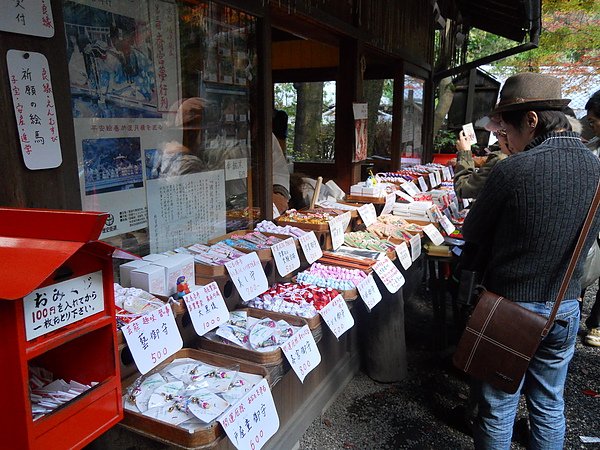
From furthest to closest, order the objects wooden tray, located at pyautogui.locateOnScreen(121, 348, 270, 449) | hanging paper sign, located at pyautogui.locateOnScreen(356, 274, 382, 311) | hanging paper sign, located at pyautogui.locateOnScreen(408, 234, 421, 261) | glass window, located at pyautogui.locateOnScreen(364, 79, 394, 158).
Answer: glass window, located at pyautogui.locateOnScreen(364, 79, 394, 158) < hanging paper sign, located at pyautogui.locateOnScreen(408, 234, 421, 261) < hanging paper sign, located at pyautogui.locateOnScreen(356, 274, 382, 311) < wooden tray, located at pyautogui.locateOnScreen(121, 348, 270, 449)

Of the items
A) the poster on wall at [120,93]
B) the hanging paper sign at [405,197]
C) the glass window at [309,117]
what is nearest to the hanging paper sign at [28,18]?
the poster on wall at [120,93]

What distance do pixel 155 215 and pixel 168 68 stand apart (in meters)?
0.80

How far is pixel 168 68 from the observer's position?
2.57 metres

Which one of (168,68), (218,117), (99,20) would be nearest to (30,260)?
(99,20)

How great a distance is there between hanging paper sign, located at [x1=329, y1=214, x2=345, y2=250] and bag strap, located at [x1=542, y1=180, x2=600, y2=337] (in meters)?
1.65

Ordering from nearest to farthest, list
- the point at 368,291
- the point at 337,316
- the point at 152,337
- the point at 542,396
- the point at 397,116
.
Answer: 1. the point at 152,337
2. the point at 542,396
3. the point at 337,316
4. the point at 368,291
5. the point at 397,116

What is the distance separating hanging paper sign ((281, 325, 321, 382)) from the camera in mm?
2211

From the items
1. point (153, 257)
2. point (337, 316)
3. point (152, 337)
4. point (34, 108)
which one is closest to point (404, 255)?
point (337, 316)

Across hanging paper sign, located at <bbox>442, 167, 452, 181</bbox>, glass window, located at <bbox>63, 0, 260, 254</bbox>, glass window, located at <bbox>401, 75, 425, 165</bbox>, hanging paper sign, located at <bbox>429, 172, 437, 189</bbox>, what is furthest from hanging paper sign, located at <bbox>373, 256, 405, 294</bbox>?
hanging paper sign, located at <bbox>442, 167, 452, 181</bbox>

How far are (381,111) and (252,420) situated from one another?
564 cm

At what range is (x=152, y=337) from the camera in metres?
1.87

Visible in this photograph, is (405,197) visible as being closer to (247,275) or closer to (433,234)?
(433,234)

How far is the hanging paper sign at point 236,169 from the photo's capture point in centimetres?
313

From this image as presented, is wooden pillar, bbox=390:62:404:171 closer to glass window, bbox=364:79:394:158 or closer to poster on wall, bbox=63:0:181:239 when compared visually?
glass window, bbox=364:79:394:158
